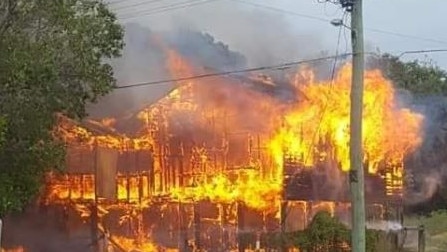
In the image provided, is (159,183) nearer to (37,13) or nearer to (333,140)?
(333,140)

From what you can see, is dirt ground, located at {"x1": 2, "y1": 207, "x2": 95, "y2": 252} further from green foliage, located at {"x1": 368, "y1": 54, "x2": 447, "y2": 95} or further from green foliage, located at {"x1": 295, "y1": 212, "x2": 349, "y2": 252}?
green foliage, located at {"x1": 368, "y1": 54, "x2": 447, "y2": 95}

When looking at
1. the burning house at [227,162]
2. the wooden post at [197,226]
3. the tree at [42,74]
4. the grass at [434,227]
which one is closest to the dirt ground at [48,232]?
the burning house at [227,162]

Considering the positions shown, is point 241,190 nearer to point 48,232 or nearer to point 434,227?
point 48,232

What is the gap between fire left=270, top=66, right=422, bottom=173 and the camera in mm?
23047

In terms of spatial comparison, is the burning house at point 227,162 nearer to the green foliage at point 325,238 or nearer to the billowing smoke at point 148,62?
the billowing smoke at point 148,62

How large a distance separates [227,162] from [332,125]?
3.23 meters

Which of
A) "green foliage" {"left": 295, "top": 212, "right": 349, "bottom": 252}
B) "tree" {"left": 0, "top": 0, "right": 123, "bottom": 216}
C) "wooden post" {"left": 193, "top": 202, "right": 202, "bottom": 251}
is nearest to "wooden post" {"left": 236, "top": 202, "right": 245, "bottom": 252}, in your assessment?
"wooden post" {"left": 193, "top": 202, "right": 202, "bottom": 251}

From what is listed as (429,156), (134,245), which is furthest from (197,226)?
(429,156)

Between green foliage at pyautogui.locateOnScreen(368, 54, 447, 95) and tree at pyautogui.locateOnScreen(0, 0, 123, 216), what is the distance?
22.0m

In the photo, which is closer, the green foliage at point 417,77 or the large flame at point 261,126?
the large flame at point 261,126

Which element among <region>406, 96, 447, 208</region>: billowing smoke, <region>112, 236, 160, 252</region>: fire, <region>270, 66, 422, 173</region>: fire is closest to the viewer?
<region>112, 236, 160, 252</region>: fire

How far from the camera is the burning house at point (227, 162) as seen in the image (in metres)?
21.6

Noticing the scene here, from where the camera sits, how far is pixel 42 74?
→ 13.5 m

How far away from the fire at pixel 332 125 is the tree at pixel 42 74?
9.21 metres
